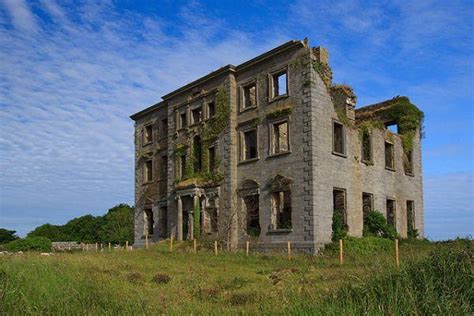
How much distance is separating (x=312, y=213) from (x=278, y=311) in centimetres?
1682

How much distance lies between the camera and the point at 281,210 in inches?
1056

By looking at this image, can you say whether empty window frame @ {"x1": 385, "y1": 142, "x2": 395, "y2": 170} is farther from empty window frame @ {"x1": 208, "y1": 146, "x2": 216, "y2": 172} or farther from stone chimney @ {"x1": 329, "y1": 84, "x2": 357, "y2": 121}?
empty window frame @ {"x1": 208, "y1": 146, "x2": 216, "y2": 172}

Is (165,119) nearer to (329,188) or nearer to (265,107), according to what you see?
(265,107)

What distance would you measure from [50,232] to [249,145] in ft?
146

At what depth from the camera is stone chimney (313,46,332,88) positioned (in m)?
25.8

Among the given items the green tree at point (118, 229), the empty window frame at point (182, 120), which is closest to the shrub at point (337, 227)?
the empty window frame at point (182, 120)

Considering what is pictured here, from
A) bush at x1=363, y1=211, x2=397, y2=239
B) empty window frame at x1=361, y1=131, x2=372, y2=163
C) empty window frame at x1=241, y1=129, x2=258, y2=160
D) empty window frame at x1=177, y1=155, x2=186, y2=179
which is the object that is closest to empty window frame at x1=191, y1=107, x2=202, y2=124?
empty window frame at x1=177, y1=155, x2=186, y2=179

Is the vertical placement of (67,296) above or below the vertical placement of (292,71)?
below

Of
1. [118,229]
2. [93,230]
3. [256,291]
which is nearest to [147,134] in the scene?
[118,229]

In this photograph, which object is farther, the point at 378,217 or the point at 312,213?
the point at 378,217

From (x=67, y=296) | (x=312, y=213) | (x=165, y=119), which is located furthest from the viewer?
(x=165, y=119)

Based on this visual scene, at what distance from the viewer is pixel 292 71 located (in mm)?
26250

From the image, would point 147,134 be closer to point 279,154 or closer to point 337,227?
point 279,154

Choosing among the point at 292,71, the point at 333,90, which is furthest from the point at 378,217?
the point at 292,71
